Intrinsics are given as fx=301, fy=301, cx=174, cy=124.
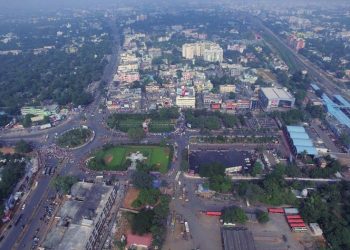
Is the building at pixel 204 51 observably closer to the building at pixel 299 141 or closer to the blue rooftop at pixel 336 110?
the blue rooftop at pixel 336 110

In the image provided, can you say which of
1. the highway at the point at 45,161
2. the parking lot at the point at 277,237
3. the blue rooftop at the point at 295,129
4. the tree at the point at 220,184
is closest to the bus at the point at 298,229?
the parking lot at the point at 277,237

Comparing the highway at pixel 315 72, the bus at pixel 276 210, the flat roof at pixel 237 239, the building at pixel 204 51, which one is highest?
the flat roof at pixel 237 239

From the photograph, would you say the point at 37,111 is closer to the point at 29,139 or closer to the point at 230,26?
the point at 29,139

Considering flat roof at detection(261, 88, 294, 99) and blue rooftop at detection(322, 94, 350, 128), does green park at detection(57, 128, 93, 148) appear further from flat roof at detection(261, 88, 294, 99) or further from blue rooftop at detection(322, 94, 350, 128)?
blue rooftop at detection(322, 94, 350, 128)

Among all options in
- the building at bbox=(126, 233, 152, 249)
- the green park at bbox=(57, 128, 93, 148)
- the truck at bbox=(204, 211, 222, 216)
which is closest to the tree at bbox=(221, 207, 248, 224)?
the truck at bbox=(204, 211, 222, 216)

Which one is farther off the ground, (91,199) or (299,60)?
(91,199)

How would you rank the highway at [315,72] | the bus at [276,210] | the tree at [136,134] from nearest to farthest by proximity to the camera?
the bus at [276,210], the tree at [136,134], the highway at [315,72]

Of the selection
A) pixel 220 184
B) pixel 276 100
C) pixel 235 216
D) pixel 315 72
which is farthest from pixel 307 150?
pixel 315 72

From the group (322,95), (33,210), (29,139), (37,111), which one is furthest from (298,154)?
(37,111)
